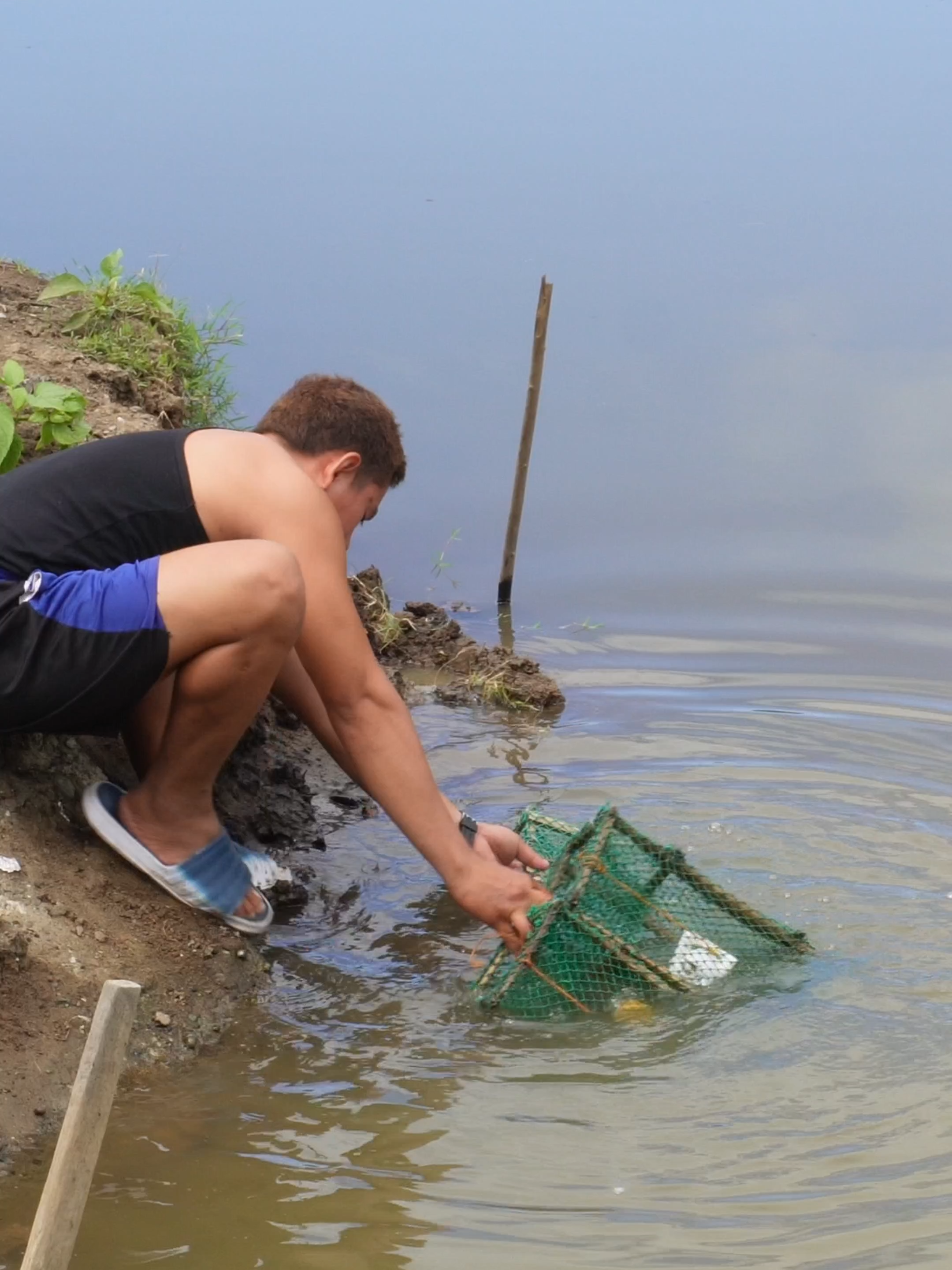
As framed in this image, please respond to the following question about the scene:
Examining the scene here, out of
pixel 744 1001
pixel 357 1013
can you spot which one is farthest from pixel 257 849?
pixel 744 1001

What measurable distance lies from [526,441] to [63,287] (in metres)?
3.20

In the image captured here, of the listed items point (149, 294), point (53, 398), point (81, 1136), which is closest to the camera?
point (81, 1136)

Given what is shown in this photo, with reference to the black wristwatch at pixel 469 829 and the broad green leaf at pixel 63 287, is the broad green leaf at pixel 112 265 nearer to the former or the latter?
the broad green leaf at pixel 63 287

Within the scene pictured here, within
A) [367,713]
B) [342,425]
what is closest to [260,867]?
[367,713]

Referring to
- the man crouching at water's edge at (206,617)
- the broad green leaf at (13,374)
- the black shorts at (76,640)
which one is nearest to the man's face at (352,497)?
the man crouching at water's edge at (206,617)

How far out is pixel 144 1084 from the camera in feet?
11.0

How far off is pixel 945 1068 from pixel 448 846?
4.35ft

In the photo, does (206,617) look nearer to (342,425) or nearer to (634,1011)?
(342,425)

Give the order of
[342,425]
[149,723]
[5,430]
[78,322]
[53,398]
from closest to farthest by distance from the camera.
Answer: [342,425], [149,723], [5,430], [53,398], [78,322]

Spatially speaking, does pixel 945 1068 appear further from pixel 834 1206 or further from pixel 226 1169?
pixel 226 1169

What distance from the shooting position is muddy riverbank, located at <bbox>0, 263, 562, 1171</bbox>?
3.24m

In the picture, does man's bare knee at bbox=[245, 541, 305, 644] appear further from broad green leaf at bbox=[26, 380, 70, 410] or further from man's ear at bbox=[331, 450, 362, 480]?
broad green leaf at bbox=[26, 380, 70, 410]

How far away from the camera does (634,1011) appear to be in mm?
3783

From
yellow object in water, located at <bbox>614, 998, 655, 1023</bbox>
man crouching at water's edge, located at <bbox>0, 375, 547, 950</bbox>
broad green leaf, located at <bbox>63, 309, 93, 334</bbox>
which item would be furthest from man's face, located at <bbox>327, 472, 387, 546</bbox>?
broad green leaf, located at <bbox>63, 309, 93, 334</bbox>
